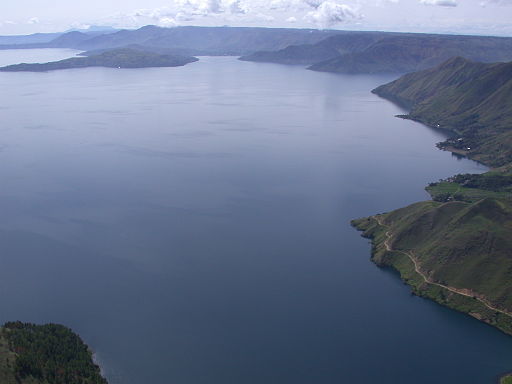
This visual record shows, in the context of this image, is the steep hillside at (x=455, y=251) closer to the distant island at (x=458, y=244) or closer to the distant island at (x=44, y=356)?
the distant island at (x=458, y=244)

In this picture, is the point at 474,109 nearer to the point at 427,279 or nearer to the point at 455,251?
the point at 455,251

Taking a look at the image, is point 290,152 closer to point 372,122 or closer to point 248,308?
point 372,122

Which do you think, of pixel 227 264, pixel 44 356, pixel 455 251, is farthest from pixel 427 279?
pixel 44 356

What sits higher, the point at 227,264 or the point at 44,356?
the point at 44,356

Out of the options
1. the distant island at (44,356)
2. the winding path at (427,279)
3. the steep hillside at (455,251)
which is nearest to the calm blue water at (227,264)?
the distant island at (44,356)

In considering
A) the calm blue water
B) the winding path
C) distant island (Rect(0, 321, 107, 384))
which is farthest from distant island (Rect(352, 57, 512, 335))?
distant island (Rect(0, 321, 107, 384))

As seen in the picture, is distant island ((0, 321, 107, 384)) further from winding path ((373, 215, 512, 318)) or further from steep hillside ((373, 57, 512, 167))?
steep hillside ((373, 57, 512, 167))
